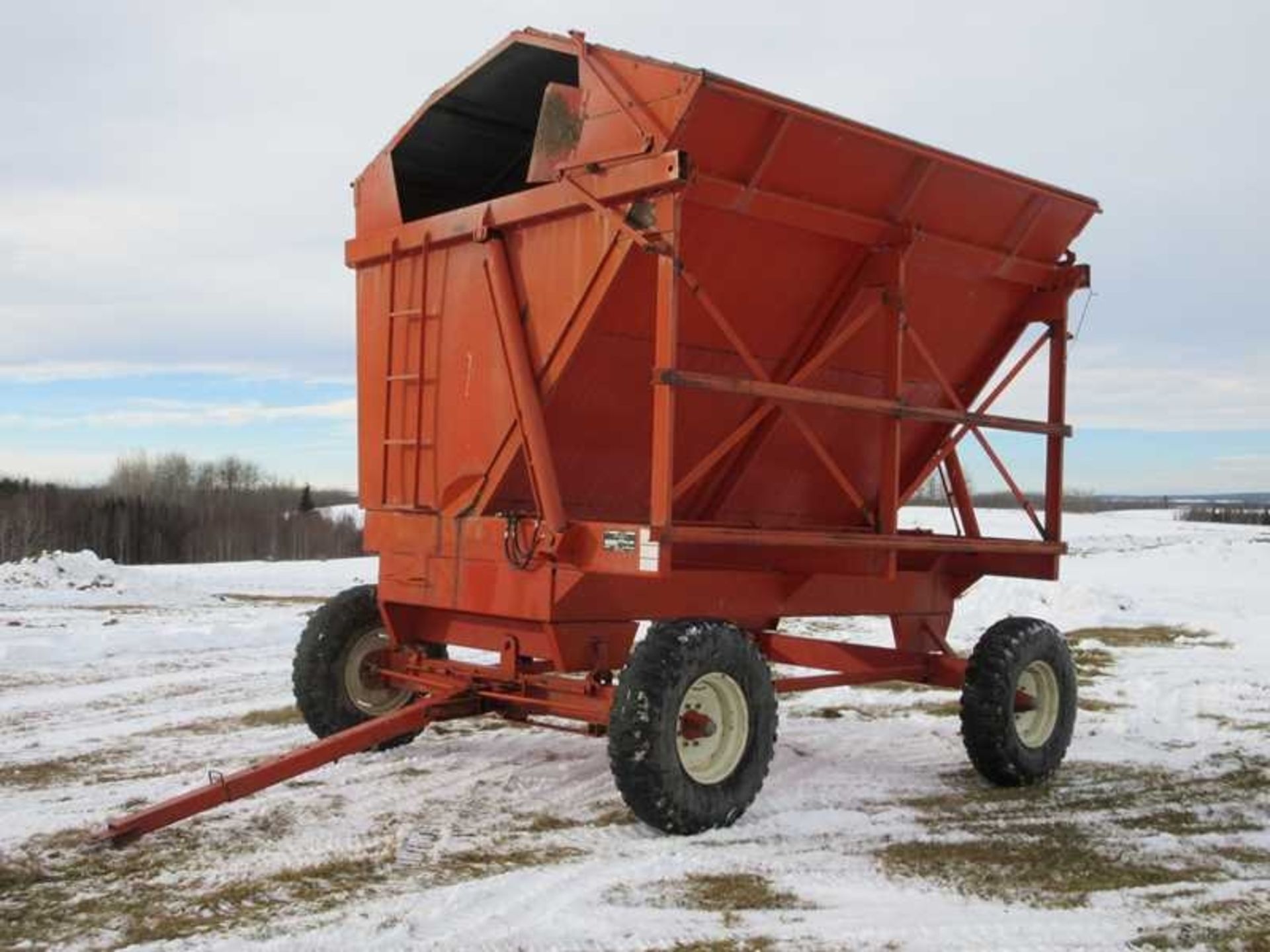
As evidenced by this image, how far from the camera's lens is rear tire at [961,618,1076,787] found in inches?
275

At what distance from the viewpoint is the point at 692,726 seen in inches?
228

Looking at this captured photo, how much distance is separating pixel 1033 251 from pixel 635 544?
377 centimetres

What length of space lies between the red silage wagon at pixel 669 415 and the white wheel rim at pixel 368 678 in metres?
0.02

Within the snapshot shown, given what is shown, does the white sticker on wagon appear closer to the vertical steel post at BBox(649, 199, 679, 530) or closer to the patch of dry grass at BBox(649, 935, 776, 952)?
the vertical steel post at BBox(649, 199, 679, 530)

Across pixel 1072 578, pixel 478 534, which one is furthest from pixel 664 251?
pixel 1072 578

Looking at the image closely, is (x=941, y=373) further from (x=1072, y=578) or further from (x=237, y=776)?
(x=1072, y=578)

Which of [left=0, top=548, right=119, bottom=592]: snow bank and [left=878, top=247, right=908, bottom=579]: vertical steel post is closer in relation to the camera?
[left=878, top=247, right=908, bottom=579]: vertical steel post

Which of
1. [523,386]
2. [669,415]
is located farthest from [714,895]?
[523,386]

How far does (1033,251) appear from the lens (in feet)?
25.7

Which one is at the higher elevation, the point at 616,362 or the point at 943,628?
the point at 616,362

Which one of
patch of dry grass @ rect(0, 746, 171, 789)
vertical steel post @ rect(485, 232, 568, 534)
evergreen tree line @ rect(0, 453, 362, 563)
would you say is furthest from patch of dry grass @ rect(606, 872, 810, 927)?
evergreen tree line @ rect(0, 453, 362, 563)

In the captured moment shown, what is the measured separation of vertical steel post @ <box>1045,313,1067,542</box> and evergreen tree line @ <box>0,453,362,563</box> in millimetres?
35682

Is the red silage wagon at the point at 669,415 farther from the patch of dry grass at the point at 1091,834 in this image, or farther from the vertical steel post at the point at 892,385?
the patch of dry grass at the point at 1091,834

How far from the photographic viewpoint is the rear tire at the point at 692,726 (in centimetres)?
549
